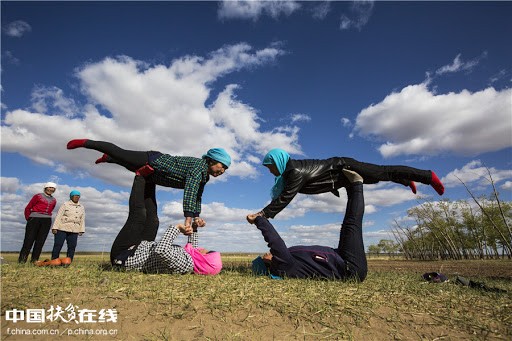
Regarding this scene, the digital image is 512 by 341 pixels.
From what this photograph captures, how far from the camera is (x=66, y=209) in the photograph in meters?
8.13

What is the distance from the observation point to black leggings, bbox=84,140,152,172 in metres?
5.57

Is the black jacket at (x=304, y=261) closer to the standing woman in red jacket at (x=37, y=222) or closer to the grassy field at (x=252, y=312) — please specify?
the grassy field at (x=252, y=312)

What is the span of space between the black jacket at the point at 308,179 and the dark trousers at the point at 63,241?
5.86 meters

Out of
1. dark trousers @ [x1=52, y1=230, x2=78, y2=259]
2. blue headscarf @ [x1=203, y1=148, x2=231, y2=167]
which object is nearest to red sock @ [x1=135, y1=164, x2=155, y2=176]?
blue headscarf @ [x1=203, y1=148, x2=231, y2=167]

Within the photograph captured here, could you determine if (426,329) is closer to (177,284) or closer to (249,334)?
(249,334)

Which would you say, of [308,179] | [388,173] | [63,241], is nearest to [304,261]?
[308,179]

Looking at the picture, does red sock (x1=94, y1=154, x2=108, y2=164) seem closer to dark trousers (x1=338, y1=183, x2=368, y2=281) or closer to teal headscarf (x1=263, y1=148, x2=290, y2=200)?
teal headscarf (x1=263, y1=148, x2=290, y2=200)

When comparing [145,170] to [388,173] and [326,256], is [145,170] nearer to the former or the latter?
[326,256]

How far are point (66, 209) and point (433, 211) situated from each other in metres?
44.6

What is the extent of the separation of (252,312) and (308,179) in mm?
3207

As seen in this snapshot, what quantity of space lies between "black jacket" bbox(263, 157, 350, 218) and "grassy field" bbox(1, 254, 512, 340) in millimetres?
1996

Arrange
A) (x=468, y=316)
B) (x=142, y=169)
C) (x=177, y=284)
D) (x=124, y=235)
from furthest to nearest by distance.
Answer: (x=142, y=169) → (x=124, y=235) → (x=177, y=284) → (x=468, y=316)

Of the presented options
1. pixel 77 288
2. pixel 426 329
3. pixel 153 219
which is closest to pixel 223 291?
pixel 77 288

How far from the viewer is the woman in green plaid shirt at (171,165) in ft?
17.7
